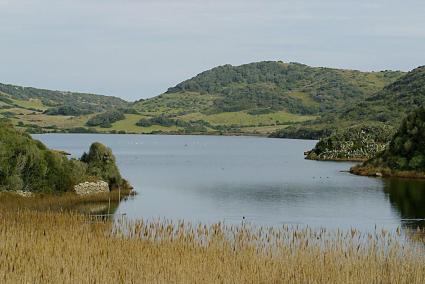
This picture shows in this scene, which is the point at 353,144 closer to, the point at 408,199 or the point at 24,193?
the point at 408,199

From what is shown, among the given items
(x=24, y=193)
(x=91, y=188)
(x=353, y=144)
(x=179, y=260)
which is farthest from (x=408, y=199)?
(x=353, y=144)

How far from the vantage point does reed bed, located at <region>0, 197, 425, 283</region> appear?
18.8 metres

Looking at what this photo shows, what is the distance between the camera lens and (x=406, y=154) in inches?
3506

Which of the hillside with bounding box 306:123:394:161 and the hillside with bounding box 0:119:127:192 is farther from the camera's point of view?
the hillside with bounding box 306:123:394:161

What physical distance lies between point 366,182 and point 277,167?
33263mm

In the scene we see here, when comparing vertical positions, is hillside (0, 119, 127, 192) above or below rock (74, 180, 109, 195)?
above

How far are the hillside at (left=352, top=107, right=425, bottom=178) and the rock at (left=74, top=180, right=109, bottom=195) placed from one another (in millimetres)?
43517

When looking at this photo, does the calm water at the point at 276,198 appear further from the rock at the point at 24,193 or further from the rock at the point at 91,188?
the rock at the point at 24,193

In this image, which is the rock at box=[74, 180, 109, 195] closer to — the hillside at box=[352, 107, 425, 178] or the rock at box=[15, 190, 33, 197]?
the rock at box=[15, 190, 33, 197]

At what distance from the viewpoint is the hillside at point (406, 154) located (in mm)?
86000

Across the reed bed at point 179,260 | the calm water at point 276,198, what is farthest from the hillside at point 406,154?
the reed bed at point 179,260

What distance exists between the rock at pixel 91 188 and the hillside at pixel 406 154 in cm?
4352

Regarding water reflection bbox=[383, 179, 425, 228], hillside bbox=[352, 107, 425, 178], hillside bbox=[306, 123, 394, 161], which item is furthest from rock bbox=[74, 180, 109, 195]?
hillside bbox=[306, 123, 394, 161]

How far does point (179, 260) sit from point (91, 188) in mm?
35206
